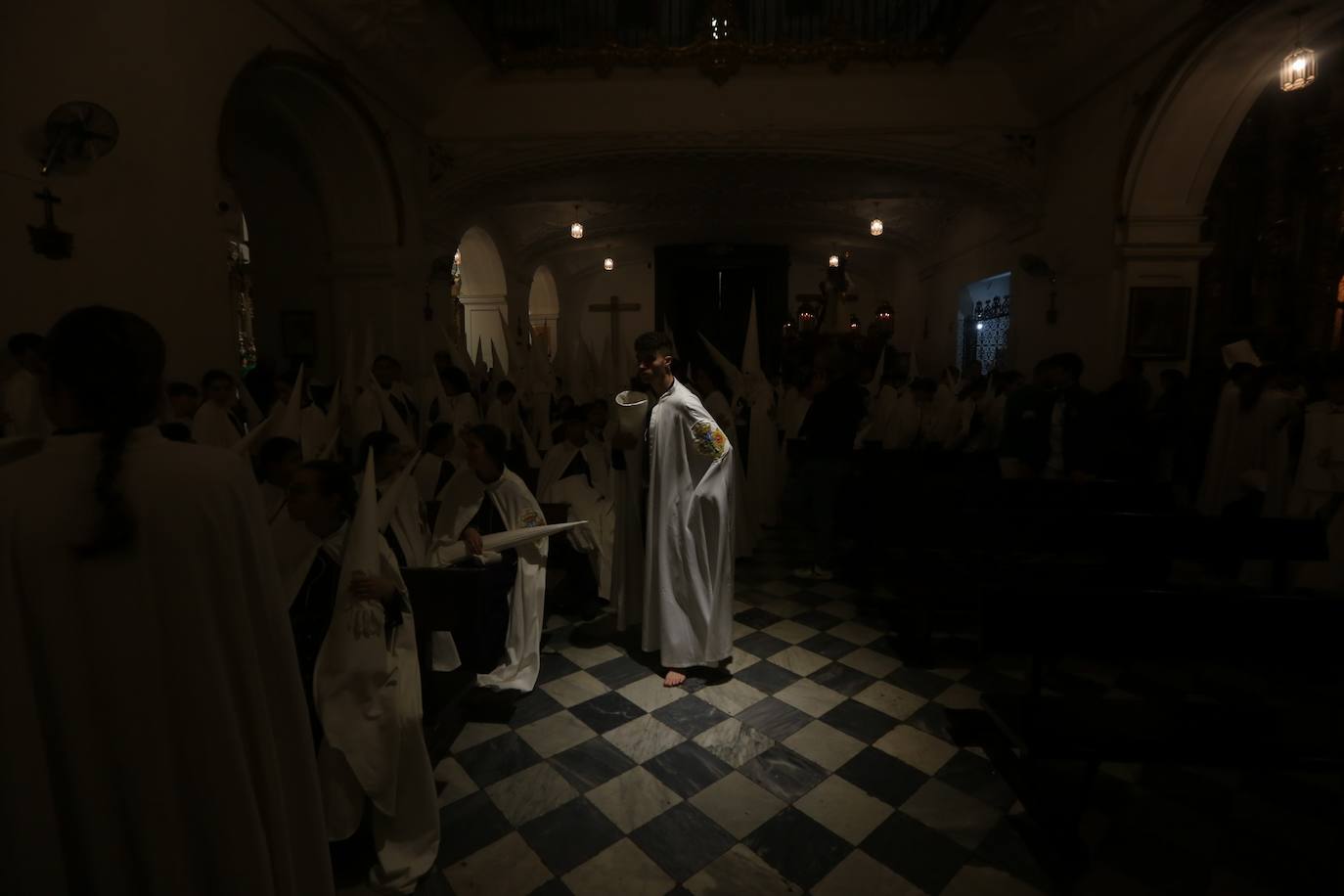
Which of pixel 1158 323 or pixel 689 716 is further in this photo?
pixel 1158 323

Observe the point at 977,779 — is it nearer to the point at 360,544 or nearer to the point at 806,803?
the point at 806,803

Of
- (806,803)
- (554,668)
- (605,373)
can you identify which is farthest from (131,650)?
(605,373)

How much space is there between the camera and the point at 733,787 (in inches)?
110

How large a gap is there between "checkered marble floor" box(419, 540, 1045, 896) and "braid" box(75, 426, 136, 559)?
179cm

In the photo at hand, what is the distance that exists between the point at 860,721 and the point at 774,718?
0.43m

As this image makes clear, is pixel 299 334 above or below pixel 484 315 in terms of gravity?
below

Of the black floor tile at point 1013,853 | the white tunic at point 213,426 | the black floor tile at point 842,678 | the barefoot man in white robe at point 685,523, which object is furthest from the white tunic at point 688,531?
the white tunic at point 213,426

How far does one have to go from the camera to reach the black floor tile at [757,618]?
4602 mm

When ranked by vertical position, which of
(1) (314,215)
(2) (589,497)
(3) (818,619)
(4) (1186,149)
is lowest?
(3) (818,619)

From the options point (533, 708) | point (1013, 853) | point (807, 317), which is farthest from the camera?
point (807, 317)

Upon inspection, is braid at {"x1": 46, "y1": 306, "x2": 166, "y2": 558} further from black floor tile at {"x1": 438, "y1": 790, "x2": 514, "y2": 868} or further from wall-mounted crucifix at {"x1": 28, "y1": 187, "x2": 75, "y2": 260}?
wall-mounted crucifix at {"x1": 28, "y1": 187, "x2": 75, "y2": 260}

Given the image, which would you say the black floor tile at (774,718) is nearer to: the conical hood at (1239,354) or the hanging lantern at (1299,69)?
the conical hood at (1239,354)

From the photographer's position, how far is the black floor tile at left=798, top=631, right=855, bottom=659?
4129 millimetres

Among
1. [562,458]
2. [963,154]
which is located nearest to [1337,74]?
[963,154]
